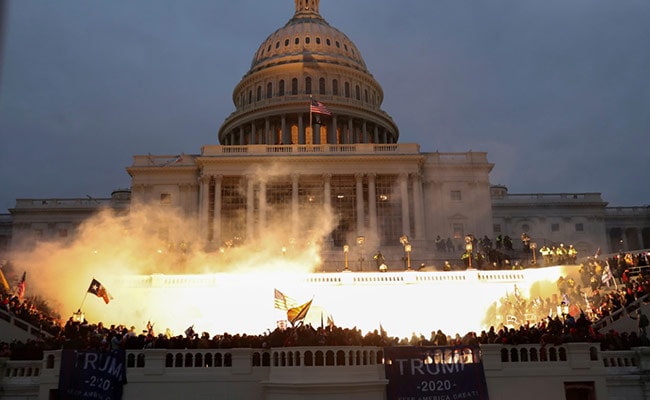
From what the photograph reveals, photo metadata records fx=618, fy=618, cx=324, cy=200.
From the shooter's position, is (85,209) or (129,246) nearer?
(129,246)

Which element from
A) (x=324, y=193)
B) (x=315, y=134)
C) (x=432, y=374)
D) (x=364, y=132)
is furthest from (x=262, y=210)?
(x=432, y=374)

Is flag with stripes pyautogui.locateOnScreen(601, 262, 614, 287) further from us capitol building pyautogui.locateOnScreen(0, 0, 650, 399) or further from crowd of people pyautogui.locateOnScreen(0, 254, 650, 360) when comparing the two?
us capitol building pyautogui.locateOnScreen(0, 0, 650, 399)

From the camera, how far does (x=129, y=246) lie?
49750 millimetres

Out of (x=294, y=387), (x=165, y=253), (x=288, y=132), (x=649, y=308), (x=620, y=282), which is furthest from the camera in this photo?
(x=288, y=132)

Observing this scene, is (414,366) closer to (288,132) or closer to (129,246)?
(129,246)

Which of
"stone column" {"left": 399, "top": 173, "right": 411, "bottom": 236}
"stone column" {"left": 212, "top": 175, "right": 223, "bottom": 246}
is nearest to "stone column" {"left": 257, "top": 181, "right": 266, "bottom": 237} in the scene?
"stone column" {"left": 212, "top": 175, "right": 223, "bottom": 246}

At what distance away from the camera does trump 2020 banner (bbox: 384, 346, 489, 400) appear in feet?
65.6

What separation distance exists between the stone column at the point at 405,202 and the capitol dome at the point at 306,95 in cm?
1757

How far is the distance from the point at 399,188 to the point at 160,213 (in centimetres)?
2259

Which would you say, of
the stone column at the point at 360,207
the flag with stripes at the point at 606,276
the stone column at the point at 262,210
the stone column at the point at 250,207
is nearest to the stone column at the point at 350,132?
the stone column at the point at 360,207

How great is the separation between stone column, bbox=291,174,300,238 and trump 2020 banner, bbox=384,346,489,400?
1360 inches

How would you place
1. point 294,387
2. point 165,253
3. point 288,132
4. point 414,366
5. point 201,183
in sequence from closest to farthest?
point 294,387
point 414,366
point 165,253
point 201,183
point 288,132

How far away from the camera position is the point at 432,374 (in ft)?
66.2

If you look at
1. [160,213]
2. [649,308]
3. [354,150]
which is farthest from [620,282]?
[160,213]
